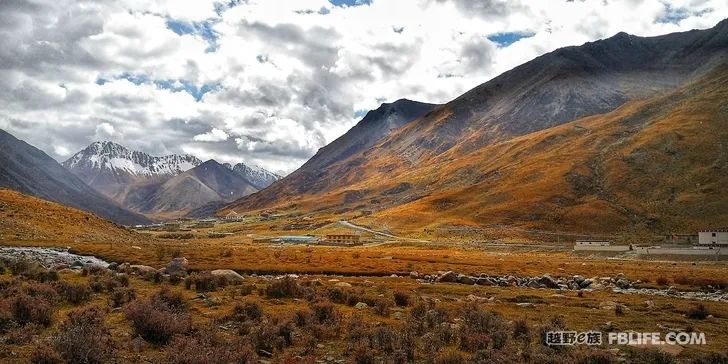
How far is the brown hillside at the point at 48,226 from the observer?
7519cm

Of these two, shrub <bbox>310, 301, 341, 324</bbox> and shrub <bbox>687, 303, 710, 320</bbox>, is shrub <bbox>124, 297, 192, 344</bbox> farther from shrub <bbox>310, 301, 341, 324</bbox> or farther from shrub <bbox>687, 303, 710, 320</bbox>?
shrub <bbox>687, 303, 710, 320</bbox>

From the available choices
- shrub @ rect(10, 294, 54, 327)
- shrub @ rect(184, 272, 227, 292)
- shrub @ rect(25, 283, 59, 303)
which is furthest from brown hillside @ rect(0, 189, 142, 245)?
shrub @ rect(10, 294, 54, 327)

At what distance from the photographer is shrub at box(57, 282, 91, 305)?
82.2 ft

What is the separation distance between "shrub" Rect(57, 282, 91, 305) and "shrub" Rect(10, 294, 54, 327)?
5017 mm

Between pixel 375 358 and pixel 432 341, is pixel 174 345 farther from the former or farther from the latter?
pixel 432 341

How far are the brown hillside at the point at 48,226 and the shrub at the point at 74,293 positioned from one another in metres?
51.6

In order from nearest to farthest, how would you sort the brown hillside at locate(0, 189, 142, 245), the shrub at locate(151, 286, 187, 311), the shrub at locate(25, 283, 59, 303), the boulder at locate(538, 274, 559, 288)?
the shrub at locate(151, 286, 187, 311) → the shrub at locate(25, 283, 59, 303) → the boulder at locate(538, 274, 559, 288) → the brown hillside at locate(0, 189, 142, 245)

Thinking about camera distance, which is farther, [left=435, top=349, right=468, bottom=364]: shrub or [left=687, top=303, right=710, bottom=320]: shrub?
[left=687, top=303, right=710, bottom=320]: shrub

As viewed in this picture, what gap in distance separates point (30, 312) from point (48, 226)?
78.1 m

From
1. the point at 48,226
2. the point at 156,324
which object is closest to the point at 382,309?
the point at 156,324

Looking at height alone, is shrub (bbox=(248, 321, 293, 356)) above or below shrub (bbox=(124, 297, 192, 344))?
below

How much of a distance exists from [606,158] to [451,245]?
349ft

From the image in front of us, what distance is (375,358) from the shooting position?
56.4 feet

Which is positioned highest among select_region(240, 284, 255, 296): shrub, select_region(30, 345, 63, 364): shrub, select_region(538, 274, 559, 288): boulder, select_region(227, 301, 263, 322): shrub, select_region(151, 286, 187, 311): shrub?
select_region(30, 345, 63, 364): shrub
